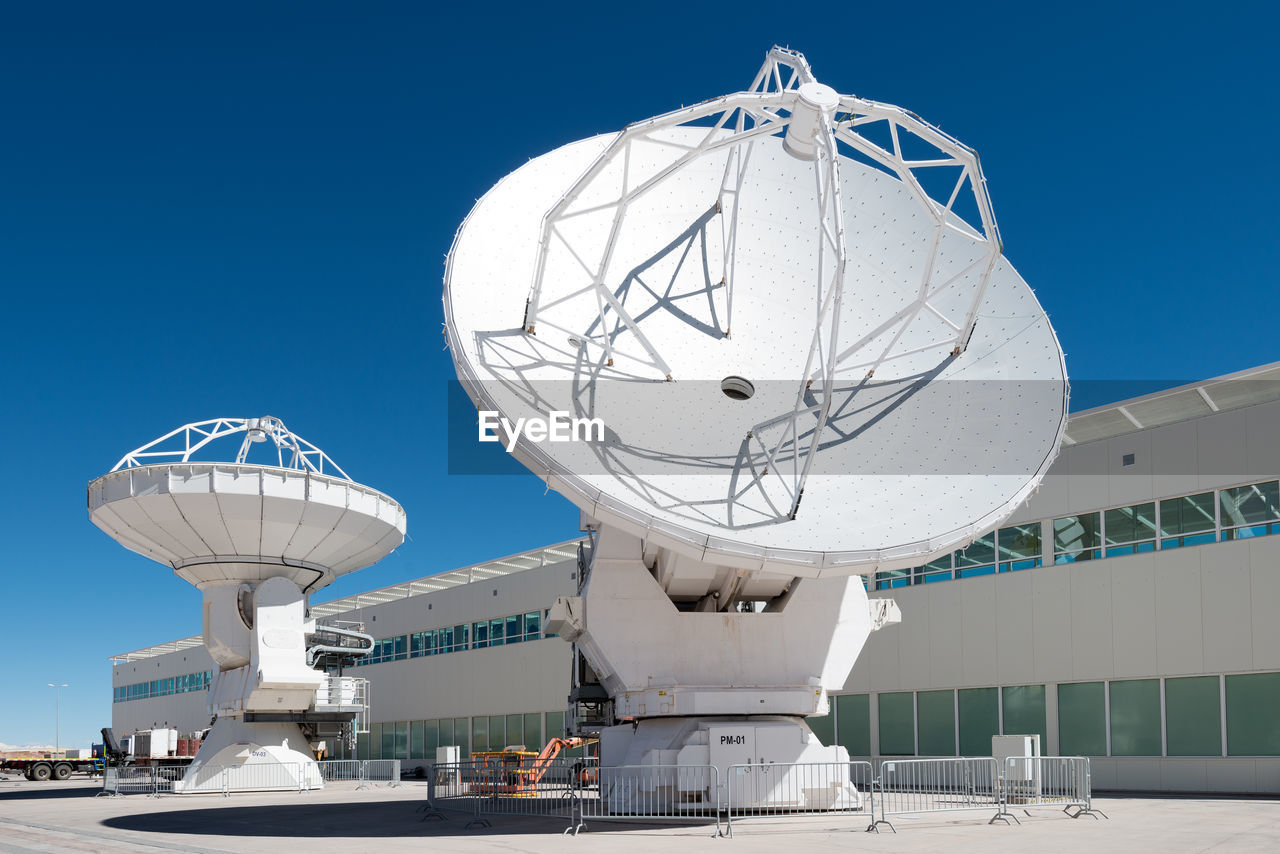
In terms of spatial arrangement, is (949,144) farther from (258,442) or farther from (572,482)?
(258,442)

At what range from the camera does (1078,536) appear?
3008cm

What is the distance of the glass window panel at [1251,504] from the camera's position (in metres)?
26.3

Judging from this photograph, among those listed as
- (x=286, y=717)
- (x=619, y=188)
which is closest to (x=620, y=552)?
(x=619, y=188)

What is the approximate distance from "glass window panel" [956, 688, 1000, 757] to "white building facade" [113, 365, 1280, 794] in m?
0.05

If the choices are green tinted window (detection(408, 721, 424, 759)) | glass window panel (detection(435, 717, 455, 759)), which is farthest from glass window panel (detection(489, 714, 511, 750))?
green tinted window (detection(408, 721, 424, 759))

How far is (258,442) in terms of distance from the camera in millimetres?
40156

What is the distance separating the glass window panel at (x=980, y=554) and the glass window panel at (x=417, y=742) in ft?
95.0

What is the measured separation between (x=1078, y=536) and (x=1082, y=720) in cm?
436

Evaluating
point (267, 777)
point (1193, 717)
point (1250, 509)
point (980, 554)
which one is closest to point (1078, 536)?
point (980, 554)

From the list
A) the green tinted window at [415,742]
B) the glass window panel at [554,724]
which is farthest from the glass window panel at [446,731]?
the glass window panel at [554,724]

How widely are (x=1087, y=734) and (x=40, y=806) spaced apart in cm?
2576

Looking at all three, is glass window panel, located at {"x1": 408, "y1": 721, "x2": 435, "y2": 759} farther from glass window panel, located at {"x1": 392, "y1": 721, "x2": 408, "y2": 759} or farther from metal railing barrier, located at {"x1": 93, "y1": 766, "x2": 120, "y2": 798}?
metal railing barrier, located at {"x1": 93, "y1": 766, "x2": 120, "y2": 798}

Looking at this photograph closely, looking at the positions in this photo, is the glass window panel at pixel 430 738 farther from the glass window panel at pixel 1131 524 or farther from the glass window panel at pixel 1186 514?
the glass window panel at pixel 1186 514

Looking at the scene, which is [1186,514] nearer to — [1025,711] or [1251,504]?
[1251,504]
